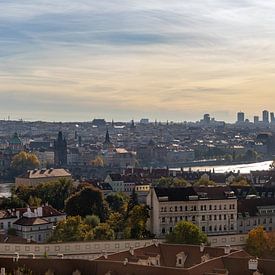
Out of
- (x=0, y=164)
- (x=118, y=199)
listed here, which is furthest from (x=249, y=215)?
(x=0, y=164)

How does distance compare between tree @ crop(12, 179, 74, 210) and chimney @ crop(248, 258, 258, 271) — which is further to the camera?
tree @ crop(12, 179, 74, 210)

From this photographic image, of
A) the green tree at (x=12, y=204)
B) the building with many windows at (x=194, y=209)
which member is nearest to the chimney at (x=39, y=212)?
the green tree at (x=12, y=204)

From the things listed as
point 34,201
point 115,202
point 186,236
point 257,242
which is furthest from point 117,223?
point 115,202

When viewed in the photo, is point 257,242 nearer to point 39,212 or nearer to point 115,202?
point 39,212

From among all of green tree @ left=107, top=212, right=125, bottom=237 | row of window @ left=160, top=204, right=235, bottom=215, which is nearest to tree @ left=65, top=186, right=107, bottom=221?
green tree @ left=107, top=212, right=125, bottom=237

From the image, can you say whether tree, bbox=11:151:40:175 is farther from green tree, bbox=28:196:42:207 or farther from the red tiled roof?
the red tiled roof

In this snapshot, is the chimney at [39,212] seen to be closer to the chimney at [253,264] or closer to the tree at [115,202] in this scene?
the tree at [115,202]
